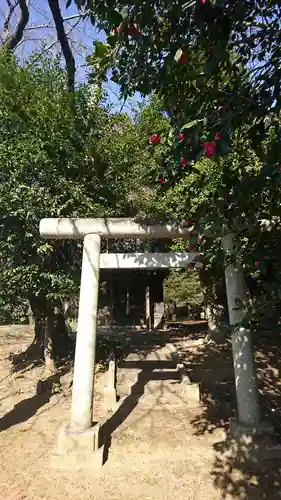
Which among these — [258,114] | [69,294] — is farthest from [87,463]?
[258,114]

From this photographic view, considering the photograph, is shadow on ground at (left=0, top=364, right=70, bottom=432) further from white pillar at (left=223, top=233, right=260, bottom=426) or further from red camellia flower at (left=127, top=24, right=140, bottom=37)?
red camellia flower at (left=127, top=24, right=140, bottom=37)

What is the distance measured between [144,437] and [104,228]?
2.84m

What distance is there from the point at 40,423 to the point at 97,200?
3900mm

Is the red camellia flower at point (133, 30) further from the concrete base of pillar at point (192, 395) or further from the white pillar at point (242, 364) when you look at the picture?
the concrete base of pillar at point (192, 395)

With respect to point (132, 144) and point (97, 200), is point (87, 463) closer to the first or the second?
point (97, 200)

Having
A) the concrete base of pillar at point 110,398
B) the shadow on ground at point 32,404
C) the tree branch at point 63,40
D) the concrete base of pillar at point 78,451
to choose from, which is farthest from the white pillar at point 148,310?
the concrete base of pillar at point 78,451

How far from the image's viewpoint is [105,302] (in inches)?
645

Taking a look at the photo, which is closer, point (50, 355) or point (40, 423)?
point (40, 423)

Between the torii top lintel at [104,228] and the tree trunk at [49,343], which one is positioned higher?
the torii top lintel at [104,228]

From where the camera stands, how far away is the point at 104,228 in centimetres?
495

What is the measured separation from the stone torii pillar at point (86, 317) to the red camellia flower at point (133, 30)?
2787 millimetres

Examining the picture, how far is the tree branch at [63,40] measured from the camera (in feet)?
26.1

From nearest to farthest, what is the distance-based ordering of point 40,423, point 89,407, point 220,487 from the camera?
point 220,487 → point 89,407 → point 40,423

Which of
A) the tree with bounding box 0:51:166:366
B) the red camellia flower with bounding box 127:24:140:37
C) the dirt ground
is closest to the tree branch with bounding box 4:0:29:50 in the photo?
the tree with bounding box 0:51:166:366
